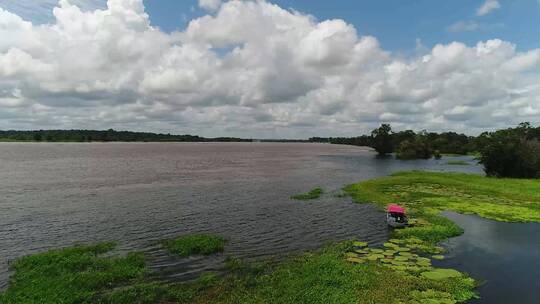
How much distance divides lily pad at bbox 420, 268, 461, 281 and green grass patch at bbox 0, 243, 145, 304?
1836 cm

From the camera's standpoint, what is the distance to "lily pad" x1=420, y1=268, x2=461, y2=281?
71.7ft

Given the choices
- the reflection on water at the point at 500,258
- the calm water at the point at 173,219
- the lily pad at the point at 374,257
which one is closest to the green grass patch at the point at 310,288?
the lily pad at the point at 374,257

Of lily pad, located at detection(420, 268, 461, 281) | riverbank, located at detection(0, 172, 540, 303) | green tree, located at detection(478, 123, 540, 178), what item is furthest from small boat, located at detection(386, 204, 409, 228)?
green tree, located at detection(478, 123, 540, 178)

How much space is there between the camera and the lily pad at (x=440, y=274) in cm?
2184

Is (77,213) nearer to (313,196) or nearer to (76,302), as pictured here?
(76,302)

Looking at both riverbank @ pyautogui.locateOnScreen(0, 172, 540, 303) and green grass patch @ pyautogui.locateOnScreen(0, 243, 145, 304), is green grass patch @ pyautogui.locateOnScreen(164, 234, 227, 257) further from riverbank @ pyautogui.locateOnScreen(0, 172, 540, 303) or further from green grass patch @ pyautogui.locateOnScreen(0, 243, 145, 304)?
riverbank @ pyautogui.locateOnScreen(0, 172, 540, 303)

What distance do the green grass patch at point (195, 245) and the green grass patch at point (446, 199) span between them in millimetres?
16517

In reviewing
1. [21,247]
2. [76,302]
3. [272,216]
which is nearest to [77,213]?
[21,247]

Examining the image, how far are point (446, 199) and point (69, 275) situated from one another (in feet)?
155

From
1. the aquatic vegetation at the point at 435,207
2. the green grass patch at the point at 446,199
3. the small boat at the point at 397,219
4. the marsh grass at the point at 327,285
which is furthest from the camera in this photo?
the small boat at the point at 397,219

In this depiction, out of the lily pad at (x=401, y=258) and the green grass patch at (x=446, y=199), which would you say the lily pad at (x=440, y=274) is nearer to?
the lily pad at (x=401, y=258)

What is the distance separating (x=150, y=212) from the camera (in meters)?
42.6

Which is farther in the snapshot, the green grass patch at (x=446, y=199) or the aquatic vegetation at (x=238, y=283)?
the green grass patch at (x=446, y=199)

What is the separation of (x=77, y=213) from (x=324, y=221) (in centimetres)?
2912
